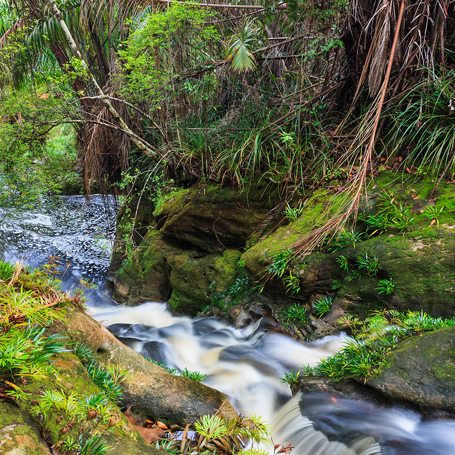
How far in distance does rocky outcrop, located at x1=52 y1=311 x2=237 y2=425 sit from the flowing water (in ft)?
1.74

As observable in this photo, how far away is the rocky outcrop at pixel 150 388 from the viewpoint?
228 cm

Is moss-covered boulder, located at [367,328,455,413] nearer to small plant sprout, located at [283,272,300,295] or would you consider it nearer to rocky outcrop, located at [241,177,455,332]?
rocky outcrop, located at [241,177,455,332]

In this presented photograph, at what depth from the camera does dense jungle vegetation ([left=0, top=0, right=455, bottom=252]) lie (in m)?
3.75

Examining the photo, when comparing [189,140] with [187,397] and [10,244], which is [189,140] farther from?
[10,244]

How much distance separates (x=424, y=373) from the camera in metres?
2.26

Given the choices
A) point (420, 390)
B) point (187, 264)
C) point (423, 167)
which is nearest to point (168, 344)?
point (187, 264)

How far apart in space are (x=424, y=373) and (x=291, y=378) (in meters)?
1.07

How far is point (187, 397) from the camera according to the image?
2410mm

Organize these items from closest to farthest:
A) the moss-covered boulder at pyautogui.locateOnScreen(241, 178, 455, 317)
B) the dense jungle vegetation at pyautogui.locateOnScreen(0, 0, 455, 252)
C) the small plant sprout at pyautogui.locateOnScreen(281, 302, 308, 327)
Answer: the moss-covered boulder at pyautogui.locateOnScreen(241, 178, 455, 317)
the small plant sprout at pyautogui.locateOnScreen(281, 302, 308, 327)
the dense jungle vegetation at pyautogui.locateOnScreen(0, 0, 455, 252)

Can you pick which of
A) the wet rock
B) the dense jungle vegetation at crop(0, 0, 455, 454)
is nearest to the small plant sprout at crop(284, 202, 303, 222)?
the dense jungle vegetation at crop(0, 0, 455, 454)

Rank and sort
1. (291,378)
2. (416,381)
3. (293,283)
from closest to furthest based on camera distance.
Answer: (416,381), (291,378), (293,283)

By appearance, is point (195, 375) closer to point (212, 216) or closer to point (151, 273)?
point (212, 216)

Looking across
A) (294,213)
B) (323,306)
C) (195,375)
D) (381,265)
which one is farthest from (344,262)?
(195,375)

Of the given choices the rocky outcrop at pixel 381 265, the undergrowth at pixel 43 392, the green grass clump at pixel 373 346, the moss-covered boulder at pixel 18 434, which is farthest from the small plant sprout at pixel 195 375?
the moss-covered boulder at pixel 18 434
